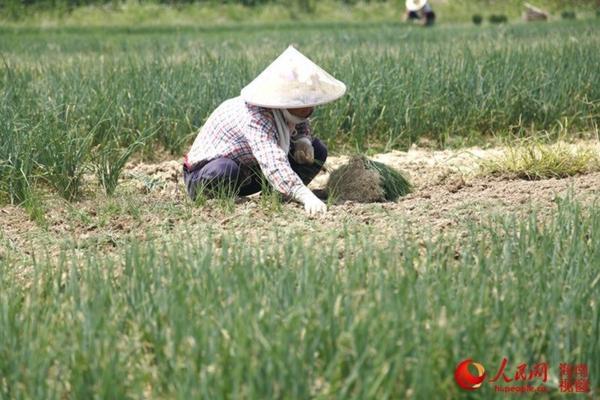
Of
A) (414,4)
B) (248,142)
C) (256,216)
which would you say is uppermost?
(248,142)

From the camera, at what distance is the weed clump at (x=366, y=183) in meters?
4.54

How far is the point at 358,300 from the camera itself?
8.45 feet

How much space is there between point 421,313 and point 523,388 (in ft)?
1.04

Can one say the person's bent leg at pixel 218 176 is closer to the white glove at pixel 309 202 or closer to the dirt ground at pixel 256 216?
the dirt ground at pixel 256 216

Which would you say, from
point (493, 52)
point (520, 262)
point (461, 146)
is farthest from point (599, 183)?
point (493, 52)

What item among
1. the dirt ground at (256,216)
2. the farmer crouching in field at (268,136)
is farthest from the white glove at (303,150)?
the dirt ground at (256,216)

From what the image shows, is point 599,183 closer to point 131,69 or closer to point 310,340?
point 310,340

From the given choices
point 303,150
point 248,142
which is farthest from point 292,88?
point 303,150

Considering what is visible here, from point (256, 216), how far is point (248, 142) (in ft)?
1.69

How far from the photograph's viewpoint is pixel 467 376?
2307 mm

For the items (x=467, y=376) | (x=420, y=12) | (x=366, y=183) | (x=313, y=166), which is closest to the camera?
(x=467, y=376)

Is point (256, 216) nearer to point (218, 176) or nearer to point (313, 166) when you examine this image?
point (218, 176)

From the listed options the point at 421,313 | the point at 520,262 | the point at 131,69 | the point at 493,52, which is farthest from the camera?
the point at 493,52

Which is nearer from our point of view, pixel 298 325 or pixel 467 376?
pixel 467 376
